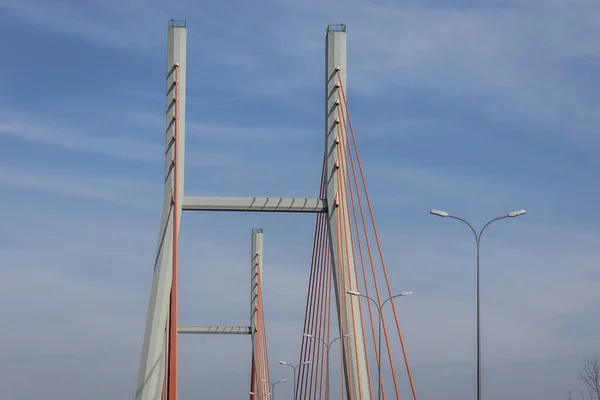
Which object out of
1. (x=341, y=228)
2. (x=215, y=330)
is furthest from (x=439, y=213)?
(x=215, y=330)

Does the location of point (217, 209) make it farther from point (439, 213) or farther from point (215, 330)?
point (215, 330)

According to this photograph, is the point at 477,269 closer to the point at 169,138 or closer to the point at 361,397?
the point at 361,397

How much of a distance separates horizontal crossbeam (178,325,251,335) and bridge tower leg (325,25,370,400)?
116 ft

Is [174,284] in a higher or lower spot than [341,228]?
lower

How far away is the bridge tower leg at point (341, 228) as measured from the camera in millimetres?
35188

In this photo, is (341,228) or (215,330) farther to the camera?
(215,330)

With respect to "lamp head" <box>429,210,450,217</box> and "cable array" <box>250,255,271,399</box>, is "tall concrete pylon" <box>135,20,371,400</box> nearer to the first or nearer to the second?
"lamp head" <box>429,210,450,217</box>

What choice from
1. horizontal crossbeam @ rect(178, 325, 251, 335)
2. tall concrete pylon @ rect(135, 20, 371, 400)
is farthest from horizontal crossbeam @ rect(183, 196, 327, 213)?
horizontal crossbeam @ rect(178, 325, 251, 335)

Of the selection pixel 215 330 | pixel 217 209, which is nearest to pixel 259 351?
pixel 215 330

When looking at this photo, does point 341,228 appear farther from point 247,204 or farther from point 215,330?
point 215,330

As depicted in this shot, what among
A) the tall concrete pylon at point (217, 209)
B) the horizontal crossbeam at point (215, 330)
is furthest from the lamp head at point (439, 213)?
the horizontal crossbeam at point (215, 330)

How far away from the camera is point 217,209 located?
1448 inches

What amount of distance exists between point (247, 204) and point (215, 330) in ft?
126

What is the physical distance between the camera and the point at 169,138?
37969mm
